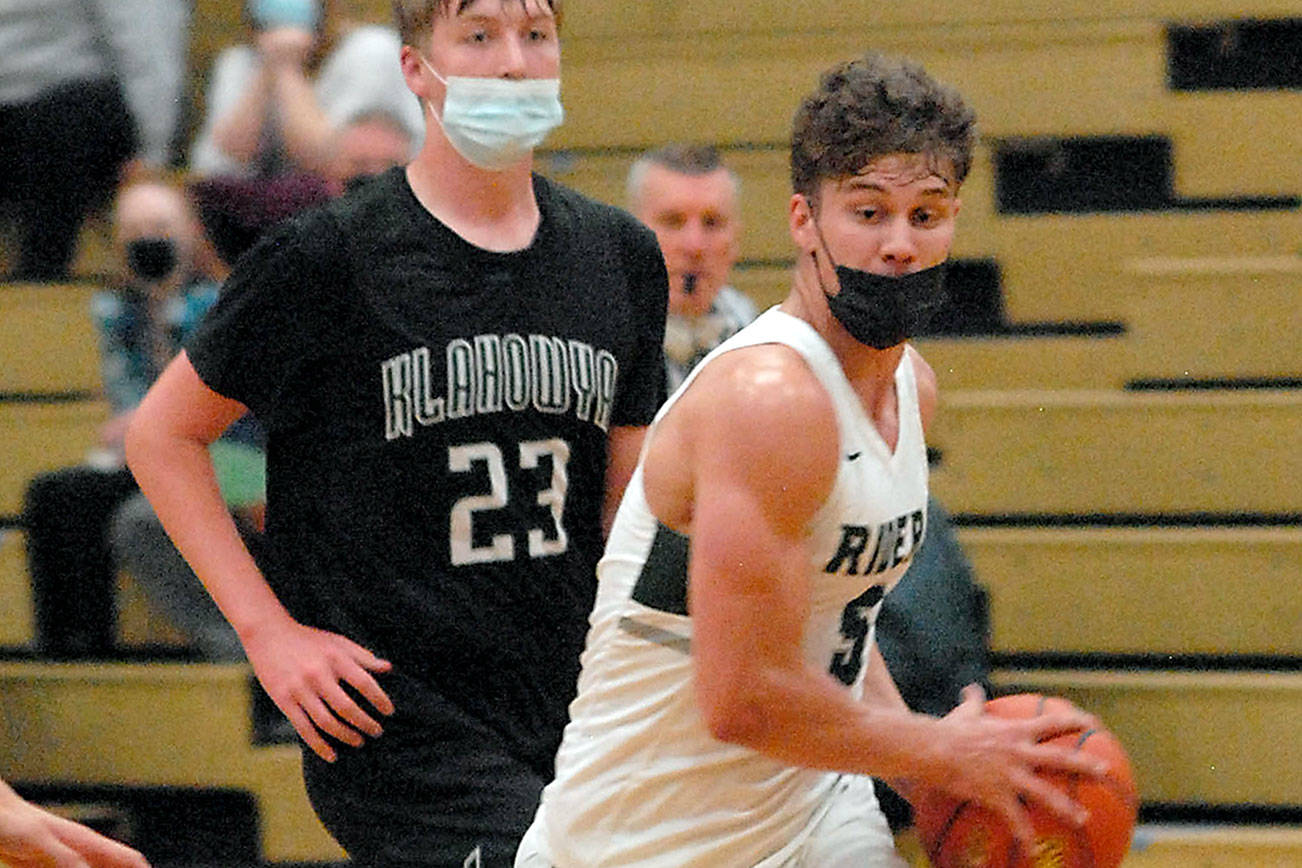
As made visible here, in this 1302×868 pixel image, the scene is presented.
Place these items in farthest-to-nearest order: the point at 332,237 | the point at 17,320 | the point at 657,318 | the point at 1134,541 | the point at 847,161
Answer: the point at 17,320
the point at 1134,541
the point at 657,318
the point at 332,237
the point at 847,161

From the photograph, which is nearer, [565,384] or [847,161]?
[847,161]

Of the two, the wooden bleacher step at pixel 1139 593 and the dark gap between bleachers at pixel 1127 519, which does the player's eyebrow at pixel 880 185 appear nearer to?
the wooden bleacher step at pixel 1139 593

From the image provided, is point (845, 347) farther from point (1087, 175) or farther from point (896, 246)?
point (1087, 175)

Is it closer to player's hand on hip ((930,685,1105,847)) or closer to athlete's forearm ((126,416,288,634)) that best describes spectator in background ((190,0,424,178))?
athlete's forearm ((126,416,288,634))

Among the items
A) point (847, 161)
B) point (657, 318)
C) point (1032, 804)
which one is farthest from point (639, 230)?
point (1032, 804)

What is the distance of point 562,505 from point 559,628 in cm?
18

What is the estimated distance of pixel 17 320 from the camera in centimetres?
582

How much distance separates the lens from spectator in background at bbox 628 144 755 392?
4285mm

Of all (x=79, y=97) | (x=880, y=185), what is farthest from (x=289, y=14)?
(x=880, y=185)

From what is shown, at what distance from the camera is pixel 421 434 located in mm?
2803

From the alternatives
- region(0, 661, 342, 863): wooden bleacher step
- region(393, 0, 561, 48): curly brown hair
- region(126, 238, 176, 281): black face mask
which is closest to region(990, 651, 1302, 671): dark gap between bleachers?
region(0, 661, 342, 863): wooden bleacher step

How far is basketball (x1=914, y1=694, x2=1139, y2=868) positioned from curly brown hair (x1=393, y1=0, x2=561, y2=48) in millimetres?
1267

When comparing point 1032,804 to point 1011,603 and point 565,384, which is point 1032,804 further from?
point 1011,603

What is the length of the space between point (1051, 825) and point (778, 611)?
0.48m
